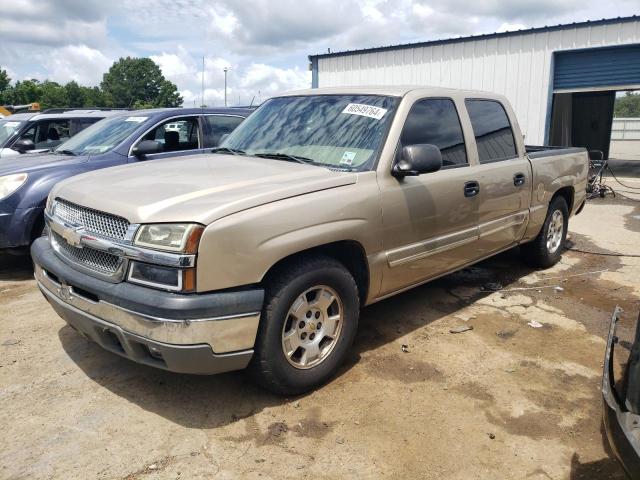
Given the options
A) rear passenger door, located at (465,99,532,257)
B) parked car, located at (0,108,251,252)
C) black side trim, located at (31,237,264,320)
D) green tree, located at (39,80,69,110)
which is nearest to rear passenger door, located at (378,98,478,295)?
rear passenger door, located at (465,99,532,257)

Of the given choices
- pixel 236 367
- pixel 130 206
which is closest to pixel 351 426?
pixel 236 367

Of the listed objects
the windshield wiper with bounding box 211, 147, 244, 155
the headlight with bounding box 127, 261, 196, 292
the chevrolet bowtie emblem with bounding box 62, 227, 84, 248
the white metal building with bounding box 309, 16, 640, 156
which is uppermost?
the white metal building with bounding box 309, 16, 640, 156

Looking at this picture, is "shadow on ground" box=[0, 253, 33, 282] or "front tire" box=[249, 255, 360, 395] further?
"shadow on ground" box=[0, 253, 33, 282]

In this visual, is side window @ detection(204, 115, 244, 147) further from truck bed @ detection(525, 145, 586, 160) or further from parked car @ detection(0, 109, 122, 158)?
truck bed @ detection(525, 145, 586, 160)

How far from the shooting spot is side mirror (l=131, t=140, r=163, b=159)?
6047mm

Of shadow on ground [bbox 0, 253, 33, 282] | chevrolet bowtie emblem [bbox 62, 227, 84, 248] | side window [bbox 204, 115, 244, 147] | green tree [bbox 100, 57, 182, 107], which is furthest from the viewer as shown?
green tree [bbox 100, 57, 182, 107]

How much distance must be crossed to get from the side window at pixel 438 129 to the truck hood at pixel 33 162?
12.5 feet

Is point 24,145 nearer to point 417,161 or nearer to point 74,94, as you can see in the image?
point 417,161

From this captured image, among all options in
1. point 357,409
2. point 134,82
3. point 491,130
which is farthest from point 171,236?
point 134,82

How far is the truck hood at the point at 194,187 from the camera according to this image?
277cm

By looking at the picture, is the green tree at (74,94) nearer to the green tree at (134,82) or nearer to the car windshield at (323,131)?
the green tree at (134,82)

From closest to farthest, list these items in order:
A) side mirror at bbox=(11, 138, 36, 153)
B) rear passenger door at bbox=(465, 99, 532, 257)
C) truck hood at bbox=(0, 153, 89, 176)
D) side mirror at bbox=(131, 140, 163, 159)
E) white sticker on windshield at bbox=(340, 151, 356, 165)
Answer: white sticker on windshield at bbox=(340, 151, 356, 165) < rear passenger door at bbox=(465, 99, 532, 257) < truck hood at bbox=(0, 153, 89, 176) < side mirror at bbox=(131, 140, 163, 159) < side mirror at bbox=(11, 138, 36, 153)

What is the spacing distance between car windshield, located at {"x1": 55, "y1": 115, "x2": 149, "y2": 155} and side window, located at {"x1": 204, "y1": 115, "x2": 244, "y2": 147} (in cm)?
82

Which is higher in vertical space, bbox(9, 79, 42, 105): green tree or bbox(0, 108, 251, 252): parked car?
bbox(9, 79, 42, 105): green tree
